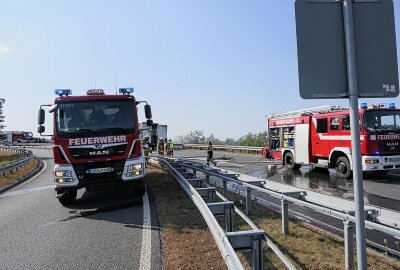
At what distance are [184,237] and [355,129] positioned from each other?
4052 mm

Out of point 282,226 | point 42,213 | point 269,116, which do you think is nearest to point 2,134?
point 269,116

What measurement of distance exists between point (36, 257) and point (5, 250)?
82 cm

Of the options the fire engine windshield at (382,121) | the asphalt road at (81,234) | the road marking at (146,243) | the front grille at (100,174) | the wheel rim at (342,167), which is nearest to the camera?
the road marking at (146,243)

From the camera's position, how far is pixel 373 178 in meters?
14.1

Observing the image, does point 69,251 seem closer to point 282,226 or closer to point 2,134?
point 282,226

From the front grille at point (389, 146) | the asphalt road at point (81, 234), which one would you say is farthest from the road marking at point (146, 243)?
the front grille at point (389, 146)

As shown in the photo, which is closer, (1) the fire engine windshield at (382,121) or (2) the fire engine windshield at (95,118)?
(2) the fire engine windshield at (95,118)

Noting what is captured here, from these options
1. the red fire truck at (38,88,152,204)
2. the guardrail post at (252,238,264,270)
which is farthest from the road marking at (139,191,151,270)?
the guardrail post at (252,238,264,270)

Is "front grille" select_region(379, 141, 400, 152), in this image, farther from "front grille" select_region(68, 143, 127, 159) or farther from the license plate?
the license plate

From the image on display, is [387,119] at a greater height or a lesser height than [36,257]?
greater

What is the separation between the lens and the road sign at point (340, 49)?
2994mm

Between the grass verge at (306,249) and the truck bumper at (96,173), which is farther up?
the truck bumper at (96,173)

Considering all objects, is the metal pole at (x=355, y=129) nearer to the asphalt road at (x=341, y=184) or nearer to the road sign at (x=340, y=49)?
the road sign at (x=340, y=49)

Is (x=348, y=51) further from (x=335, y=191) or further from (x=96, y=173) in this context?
(x=335, y=191)
